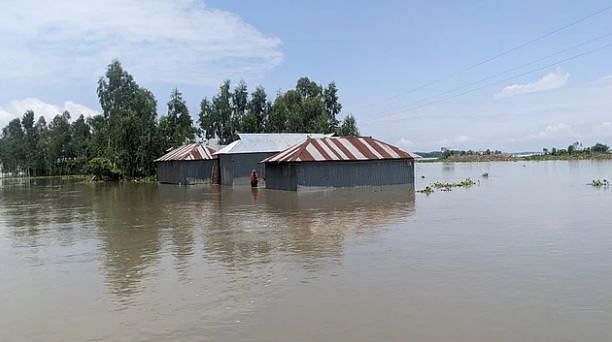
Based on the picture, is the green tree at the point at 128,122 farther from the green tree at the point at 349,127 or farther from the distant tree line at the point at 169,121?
the green tree at the point at 349,127

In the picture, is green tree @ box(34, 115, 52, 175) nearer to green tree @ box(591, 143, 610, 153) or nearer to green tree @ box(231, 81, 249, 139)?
green tree @ box(231, 81, 249, 139)

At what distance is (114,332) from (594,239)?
11.7m

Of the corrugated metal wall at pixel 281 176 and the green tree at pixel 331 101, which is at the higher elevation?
the green tree at pixel 331 101

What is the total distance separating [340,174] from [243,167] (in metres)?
11.2

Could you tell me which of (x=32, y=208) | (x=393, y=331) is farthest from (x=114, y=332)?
(x=32, y=208)

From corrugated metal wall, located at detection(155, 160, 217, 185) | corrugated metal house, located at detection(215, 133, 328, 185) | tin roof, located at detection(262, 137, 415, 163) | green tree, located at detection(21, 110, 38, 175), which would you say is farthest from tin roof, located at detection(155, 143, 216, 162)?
green tree, located at detection(21, 110, 38, 175)

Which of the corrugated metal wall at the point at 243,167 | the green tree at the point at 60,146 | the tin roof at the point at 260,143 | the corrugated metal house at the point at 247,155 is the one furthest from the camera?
the green tree at the point at 60,146

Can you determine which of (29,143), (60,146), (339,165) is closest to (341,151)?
(339,165)

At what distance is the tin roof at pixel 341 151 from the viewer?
36.5 metres

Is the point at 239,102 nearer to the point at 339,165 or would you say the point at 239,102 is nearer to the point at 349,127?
the point at 349,127

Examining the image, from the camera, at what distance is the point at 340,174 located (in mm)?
36938

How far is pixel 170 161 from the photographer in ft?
181

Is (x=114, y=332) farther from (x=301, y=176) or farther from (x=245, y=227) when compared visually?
(x=301, y=176)

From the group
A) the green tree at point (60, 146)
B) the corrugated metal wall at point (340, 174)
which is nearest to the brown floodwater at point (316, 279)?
the corrugated metal wall at point (340, 174)
